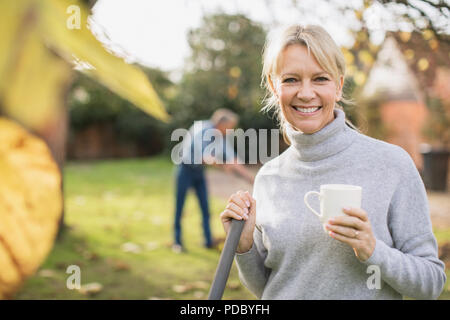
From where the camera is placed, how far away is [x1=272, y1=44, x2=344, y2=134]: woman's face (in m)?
1.54

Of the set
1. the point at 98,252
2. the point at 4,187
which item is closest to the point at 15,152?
the point at 4,187

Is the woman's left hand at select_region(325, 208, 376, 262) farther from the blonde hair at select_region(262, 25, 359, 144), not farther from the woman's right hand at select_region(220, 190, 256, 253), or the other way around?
the blonde hair at select_region(262, 25, 359, 144)

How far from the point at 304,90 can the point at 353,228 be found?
1.72 ft

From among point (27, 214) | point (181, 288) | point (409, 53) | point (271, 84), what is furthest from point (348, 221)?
point (181, 288)

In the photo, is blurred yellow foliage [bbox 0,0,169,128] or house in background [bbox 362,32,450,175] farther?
house in background [bbox 362,32,450,175]

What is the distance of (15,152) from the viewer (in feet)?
1.10

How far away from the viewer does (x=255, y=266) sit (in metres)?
1.74

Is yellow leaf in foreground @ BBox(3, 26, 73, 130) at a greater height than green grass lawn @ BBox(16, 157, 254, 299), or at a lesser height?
greater

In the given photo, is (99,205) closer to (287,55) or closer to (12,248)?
(287,55)

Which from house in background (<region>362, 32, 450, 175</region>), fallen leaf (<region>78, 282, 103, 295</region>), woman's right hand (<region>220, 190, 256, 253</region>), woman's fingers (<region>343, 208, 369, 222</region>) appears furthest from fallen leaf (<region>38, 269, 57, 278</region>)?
house in background (<region>362, 32, 450, 175</region>)

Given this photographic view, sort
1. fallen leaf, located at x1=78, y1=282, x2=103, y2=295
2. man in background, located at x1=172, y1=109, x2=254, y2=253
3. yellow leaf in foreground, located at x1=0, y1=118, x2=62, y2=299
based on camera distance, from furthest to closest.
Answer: man in background, located at x1=172, y1=109, x2=254, y2=253
fallen leaf, located at x1=78, y1=282, x2=103, y2=295
yellow leaf in foreground, located at x1=0, y1=118, x2=62, y2=299

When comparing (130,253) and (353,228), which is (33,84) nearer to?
(353,228)

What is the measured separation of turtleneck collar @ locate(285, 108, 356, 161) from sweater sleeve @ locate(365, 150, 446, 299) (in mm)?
231

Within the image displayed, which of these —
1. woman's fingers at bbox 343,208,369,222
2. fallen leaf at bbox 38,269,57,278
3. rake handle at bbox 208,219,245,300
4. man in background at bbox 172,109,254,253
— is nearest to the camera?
rake handle at bbox 208,219,245,300
